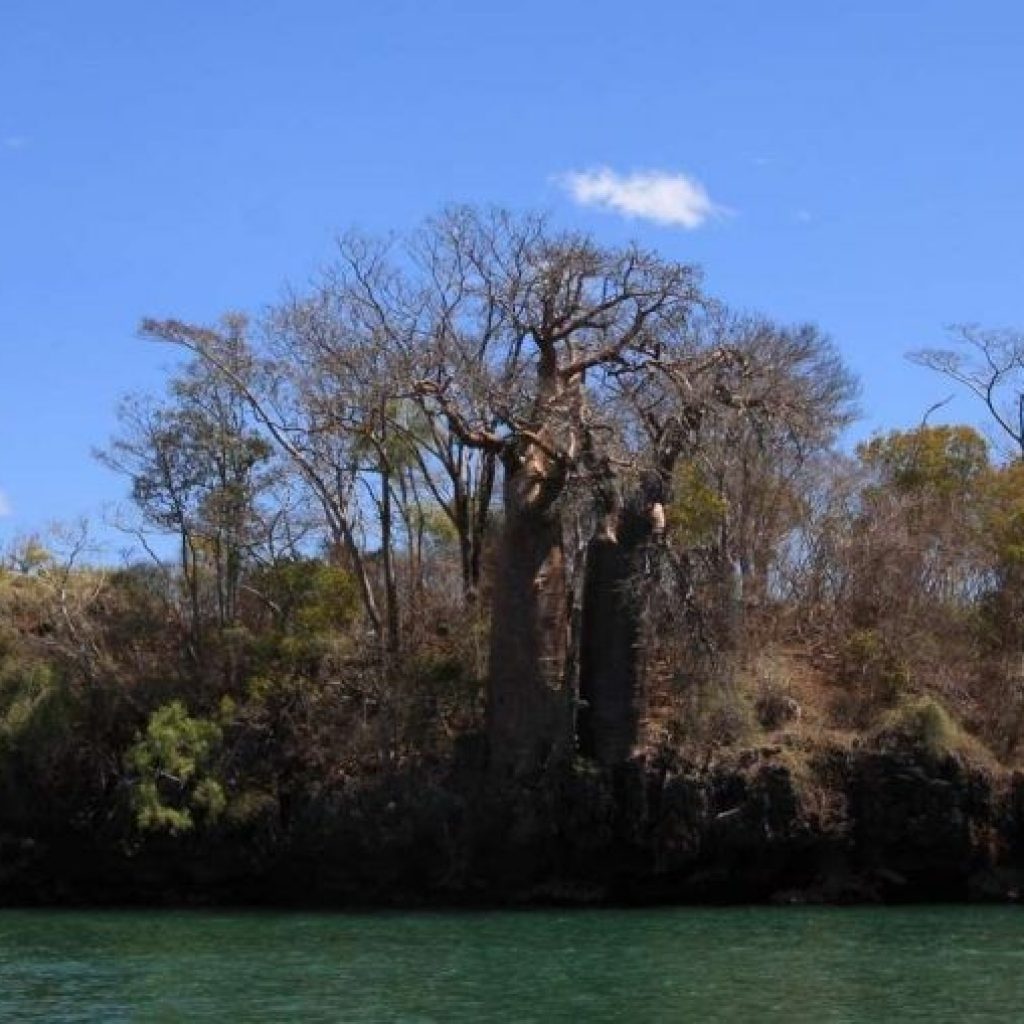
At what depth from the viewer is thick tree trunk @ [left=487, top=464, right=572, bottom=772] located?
117 feet

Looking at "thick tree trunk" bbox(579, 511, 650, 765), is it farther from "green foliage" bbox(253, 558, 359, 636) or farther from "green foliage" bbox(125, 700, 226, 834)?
"green foliage" bbox(125, 700, 226, 834)

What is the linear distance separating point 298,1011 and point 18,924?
1451 cm

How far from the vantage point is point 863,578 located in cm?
4162

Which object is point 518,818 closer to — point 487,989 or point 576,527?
point 576,527

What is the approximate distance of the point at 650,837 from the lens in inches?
1358

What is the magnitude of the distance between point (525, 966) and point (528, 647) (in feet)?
41.2

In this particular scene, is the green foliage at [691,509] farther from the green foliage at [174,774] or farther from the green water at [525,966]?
the green foliage at [174,774]

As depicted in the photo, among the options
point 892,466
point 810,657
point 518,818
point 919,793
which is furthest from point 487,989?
point 892,466

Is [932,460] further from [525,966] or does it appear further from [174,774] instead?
[525,966]

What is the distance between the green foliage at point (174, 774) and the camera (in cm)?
3544

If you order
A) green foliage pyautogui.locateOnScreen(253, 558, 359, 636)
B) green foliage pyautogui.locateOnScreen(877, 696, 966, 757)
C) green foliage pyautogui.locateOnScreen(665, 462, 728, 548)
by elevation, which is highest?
green foliage pyautogui.locateOnScreen(665, 462, 728, 548)

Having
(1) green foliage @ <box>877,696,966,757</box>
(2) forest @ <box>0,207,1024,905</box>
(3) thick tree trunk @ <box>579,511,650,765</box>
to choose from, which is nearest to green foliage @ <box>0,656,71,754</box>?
(2) forest @ <box>0,207,1024,905</box>

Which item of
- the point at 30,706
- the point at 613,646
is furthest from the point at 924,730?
the point at 30,706

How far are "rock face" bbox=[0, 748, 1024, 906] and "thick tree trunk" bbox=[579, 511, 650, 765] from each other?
847 millimetres
